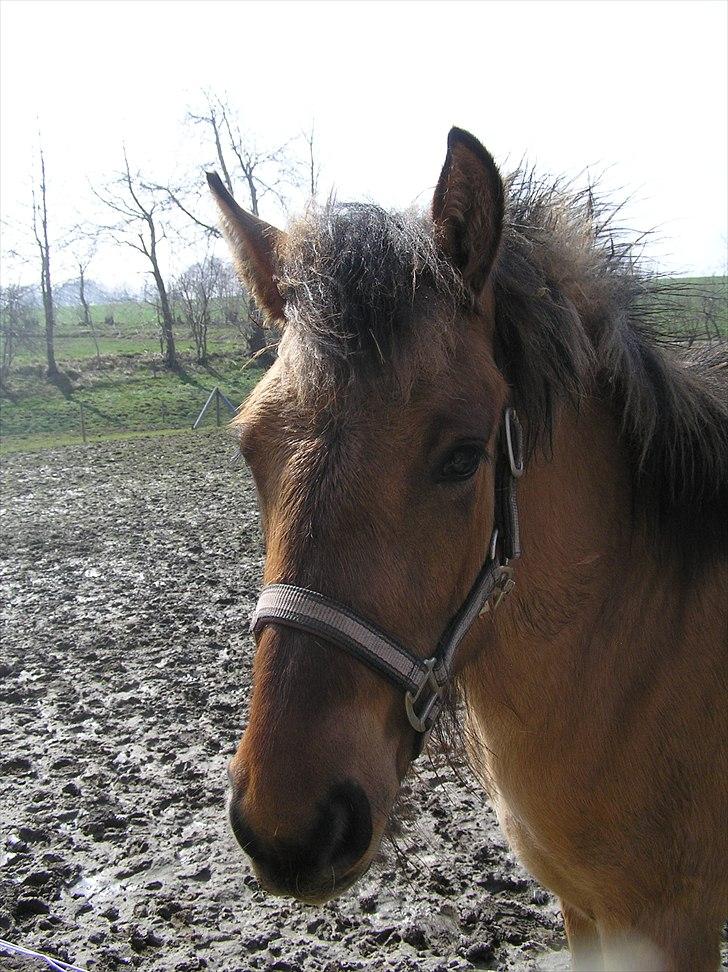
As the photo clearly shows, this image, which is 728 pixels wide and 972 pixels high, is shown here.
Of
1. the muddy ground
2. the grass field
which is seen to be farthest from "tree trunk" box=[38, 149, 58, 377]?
the muddy ground

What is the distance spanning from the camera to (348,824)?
5.63 feet

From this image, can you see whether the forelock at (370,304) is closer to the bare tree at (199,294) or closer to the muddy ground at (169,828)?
the muddy ground at (169,828)

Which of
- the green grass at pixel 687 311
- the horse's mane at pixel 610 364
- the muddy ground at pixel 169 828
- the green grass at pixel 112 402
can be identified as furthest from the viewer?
the green grass at pixel 112 402

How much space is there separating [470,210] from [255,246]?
79cm

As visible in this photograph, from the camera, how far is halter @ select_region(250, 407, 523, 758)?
68.7 inches

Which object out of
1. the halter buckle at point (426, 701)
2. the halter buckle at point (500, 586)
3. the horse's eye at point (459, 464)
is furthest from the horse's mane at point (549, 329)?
the halter buckle at point (426, 701)

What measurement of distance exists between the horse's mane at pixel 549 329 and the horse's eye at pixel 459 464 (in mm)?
221

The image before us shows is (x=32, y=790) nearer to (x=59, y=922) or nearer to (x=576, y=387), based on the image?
(x=59, y=922)

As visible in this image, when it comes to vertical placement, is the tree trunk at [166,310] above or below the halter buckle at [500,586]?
above

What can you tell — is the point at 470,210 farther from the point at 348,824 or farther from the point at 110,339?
the point at 110,339

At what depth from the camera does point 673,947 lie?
86.8 inches

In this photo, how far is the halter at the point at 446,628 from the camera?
175 centimetres

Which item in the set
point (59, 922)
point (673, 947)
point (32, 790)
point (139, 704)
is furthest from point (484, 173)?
point (139, 704)

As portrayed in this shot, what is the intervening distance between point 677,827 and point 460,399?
144 cm
